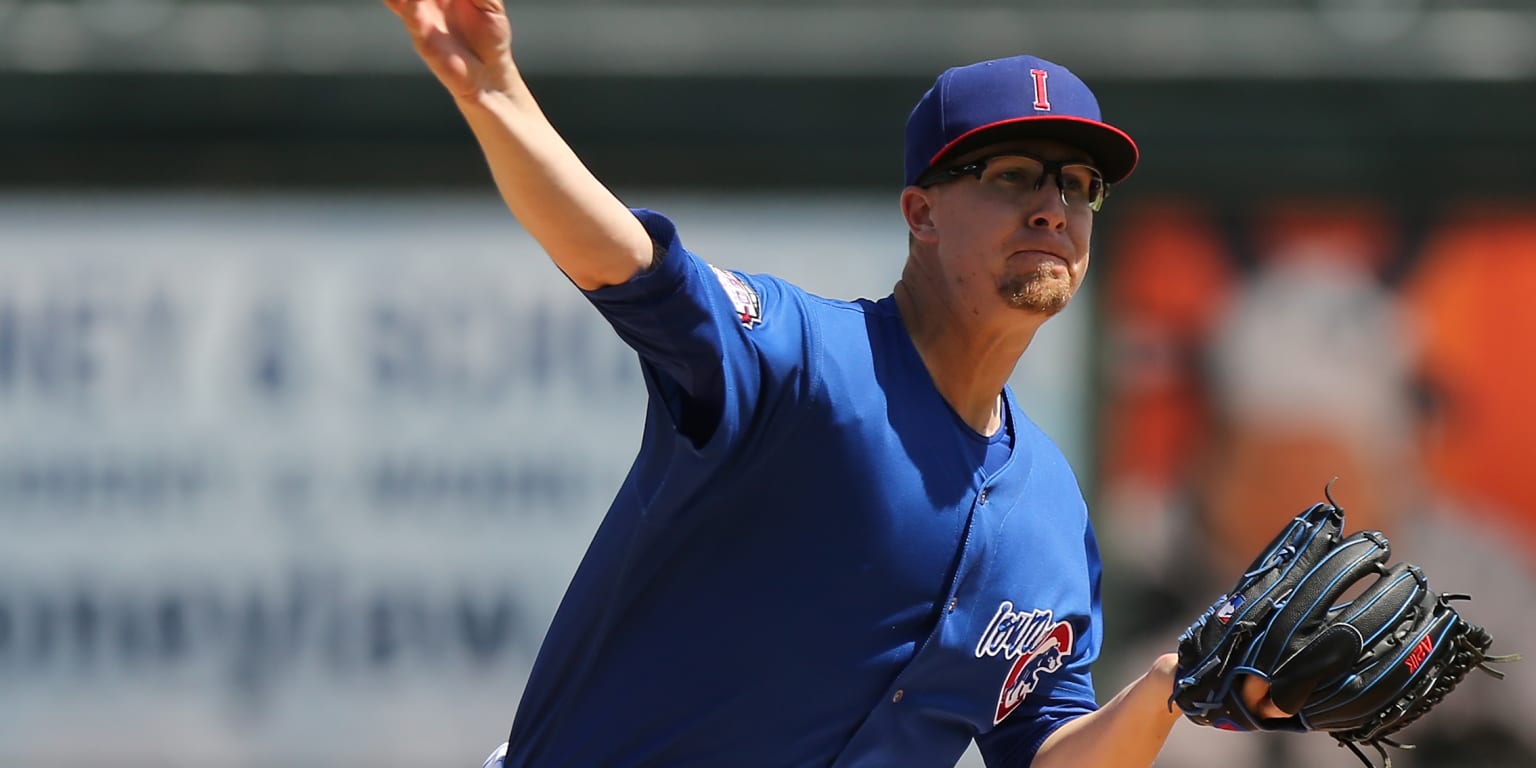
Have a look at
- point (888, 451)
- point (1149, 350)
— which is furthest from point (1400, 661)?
point (1149, 350)

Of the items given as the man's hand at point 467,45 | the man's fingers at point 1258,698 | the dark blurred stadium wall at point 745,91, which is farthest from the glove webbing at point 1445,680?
the dark blurred stadium wall at point 745,91

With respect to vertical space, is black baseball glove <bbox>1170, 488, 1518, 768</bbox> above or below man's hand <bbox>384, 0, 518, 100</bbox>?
below

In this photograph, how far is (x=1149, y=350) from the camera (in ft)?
23.2

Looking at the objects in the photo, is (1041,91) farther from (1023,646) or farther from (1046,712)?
(1046,712)

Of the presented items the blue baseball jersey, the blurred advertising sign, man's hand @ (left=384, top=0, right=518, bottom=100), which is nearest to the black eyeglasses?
the blue baseball jersey

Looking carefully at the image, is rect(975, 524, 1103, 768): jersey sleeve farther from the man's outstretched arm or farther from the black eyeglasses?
the man's outstretched arm

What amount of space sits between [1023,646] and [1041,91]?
0.85 m

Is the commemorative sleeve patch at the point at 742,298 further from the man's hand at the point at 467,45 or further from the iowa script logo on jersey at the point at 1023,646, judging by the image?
the iowa script logo on jersey at the point at 1023,646

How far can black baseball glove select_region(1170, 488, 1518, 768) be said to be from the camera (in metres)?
2.61

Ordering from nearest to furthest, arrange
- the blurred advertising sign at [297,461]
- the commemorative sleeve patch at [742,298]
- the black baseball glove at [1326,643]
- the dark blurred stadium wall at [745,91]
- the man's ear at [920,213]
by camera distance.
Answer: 1. the commemorative sleeve patch at [742,298]
2. the black baseball glove at [1326,643]
3. the man's ear at [920,213]
4. the blurred advertising sign at [297,461]
5. the dark blurred stadium wall at [745,91]

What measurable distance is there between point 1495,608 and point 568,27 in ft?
13.8

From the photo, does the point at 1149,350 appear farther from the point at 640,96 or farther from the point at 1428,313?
the point at 640,96

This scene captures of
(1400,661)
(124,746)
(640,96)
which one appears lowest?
(124,746)

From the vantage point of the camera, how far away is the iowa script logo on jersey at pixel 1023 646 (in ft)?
9.05
